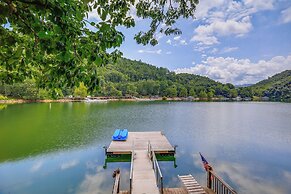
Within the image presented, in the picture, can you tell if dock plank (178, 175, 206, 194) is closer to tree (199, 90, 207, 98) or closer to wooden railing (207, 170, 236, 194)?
wooden railing (207, 170, 236, 194)

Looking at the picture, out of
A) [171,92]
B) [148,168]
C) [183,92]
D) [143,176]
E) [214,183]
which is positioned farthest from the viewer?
[183,92]

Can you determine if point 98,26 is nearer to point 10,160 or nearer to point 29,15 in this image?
point 29,15

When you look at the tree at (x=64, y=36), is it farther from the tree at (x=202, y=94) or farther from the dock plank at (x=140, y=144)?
the tree at (x=202, y=94)

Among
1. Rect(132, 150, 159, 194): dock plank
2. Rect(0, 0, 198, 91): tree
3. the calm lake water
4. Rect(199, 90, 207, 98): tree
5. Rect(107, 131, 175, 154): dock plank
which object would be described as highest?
Rect(0, 0, 198, 91): tree

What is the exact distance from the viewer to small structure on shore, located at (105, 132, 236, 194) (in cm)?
785

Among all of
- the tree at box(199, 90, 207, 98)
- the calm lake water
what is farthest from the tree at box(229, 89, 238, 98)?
the calm lake water

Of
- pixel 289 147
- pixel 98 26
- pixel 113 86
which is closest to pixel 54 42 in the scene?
pixel 98 26

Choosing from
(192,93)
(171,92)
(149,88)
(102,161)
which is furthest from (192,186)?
(192,93)

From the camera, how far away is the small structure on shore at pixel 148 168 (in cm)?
785

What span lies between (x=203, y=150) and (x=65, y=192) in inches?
438

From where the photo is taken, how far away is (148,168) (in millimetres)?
10336

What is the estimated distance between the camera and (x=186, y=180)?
853 centimetres

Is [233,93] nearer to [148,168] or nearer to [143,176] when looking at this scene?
[148,168]

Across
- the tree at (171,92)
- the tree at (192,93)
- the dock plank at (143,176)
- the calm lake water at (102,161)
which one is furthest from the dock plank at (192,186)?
the tree at (192,93)
